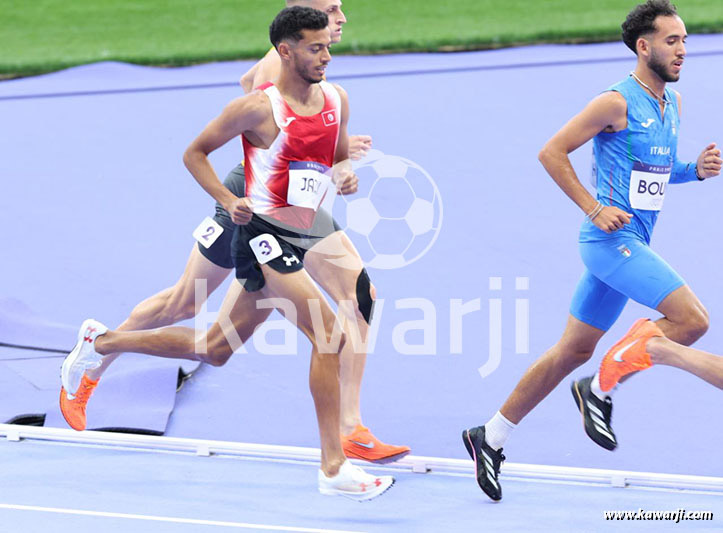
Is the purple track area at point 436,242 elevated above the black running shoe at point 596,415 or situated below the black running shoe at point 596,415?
below

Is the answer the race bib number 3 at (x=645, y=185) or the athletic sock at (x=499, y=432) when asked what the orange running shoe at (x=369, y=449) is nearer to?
the athletic sock at (x=499, y=432)

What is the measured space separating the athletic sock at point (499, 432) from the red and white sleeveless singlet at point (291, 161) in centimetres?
→ 111

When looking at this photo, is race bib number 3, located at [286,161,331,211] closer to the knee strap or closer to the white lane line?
the knee strap

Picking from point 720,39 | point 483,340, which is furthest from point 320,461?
point 720,39

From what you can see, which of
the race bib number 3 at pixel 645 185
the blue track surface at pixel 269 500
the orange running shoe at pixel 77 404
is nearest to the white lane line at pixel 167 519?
the blue track surface at pixel 269 500

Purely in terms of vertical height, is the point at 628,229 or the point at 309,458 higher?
the point at 628,229

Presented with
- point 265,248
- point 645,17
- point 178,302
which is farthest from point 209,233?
point 645,17

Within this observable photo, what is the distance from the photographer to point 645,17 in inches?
187

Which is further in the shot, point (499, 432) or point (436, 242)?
point (436, 242)

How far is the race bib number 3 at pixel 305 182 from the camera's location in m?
4.91

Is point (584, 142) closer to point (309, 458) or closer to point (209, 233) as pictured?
point (209, 233)

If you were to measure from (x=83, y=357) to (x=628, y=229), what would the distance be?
243 cm

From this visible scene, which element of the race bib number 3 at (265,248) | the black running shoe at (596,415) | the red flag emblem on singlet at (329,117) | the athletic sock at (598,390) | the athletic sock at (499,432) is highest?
the red flag emblem on singlet at (329,117)

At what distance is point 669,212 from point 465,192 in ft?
4.34
